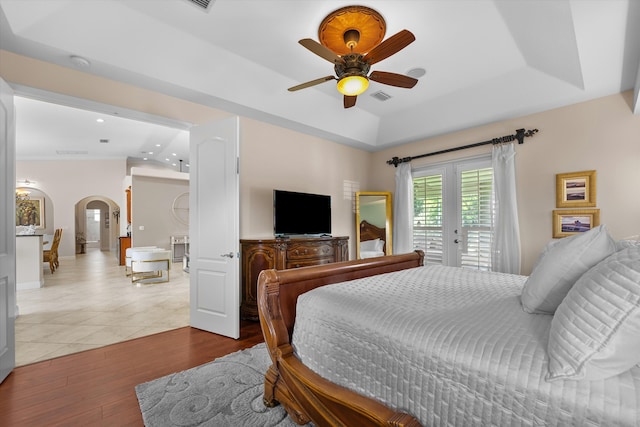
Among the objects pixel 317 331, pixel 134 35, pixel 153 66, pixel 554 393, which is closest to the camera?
pixel 554 393

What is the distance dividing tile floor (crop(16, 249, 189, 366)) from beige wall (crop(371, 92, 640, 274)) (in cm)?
457

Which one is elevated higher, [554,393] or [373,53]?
[373,53]

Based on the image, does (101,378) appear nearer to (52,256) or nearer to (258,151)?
(258,151)

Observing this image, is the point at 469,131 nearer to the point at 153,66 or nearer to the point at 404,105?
the point at 404,105

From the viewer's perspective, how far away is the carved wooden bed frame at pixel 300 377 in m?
1.25

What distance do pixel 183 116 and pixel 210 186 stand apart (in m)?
0.90

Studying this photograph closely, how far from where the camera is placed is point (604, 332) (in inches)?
33.0

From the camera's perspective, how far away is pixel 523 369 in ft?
2.97

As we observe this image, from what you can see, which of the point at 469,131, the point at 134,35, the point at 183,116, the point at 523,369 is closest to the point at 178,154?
the point at 183,116

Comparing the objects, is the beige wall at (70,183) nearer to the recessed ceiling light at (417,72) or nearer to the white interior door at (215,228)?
the white interior door at (215,228)

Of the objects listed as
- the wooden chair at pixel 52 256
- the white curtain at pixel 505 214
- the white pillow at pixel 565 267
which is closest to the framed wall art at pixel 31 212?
the wooden chair at pixel 52 256

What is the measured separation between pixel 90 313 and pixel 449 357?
4.57 meters

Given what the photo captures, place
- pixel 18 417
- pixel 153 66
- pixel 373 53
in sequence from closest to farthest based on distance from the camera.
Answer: pixel 18 417 → pixel 373 53 → pixel 153 66

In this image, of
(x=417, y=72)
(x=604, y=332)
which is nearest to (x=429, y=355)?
(x=604, y=332)
